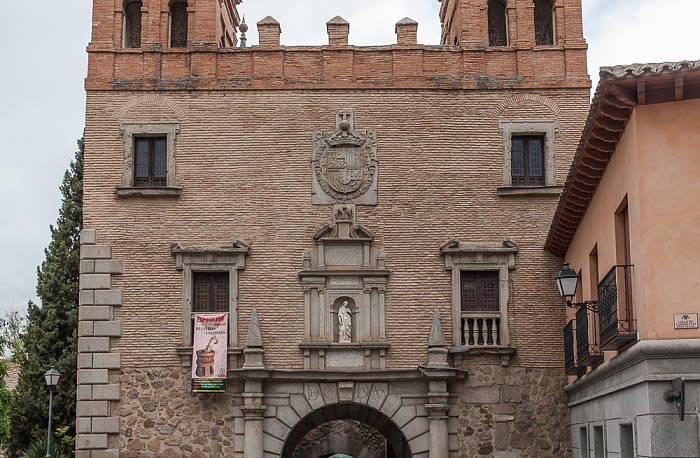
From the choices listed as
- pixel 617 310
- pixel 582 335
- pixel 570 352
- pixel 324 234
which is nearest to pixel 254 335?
pixel 324 234

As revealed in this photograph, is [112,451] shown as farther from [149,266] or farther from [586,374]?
[586,374]

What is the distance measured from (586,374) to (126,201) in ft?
29.8

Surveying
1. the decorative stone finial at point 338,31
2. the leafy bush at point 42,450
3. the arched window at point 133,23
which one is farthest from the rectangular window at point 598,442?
the leafy bush at point 42,450

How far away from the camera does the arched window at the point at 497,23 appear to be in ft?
70.4

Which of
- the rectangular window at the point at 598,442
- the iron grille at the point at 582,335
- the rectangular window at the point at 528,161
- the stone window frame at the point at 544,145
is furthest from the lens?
the rectangular window at the point at 528,161

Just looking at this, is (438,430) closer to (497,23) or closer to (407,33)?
(407,33)

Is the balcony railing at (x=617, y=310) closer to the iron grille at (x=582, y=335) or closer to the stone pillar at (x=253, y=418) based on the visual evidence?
the iron grille at (x=582, y=335)

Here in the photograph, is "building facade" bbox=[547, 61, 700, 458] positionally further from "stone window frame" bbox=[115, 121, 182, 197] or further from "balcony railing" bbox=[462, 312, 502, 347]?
"stone window frame" bbox=[115, 121, 182, 197]

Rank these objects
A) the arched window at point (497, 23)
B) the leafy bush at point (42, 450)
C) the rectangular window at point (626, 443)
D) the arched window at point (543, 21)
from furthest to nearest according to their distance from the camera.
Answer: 1. the leafy bush at point (42, 450)
2. the arched window at point (497, 23)
3. the arched window at point (543, 21)
4. the rectangular window at point (626, 443)

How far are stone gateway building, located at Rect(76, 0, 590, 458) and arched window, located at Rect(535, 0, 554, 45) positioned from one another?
2.63ft

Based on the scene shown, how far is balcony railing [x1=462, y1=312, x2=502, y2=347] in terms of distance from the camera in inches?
756

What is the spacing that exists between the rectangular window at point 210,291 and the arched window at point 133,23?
5.16 meters

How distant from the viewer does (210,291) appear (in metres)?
19.5

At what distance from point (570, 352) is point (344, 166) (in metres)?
5.40
